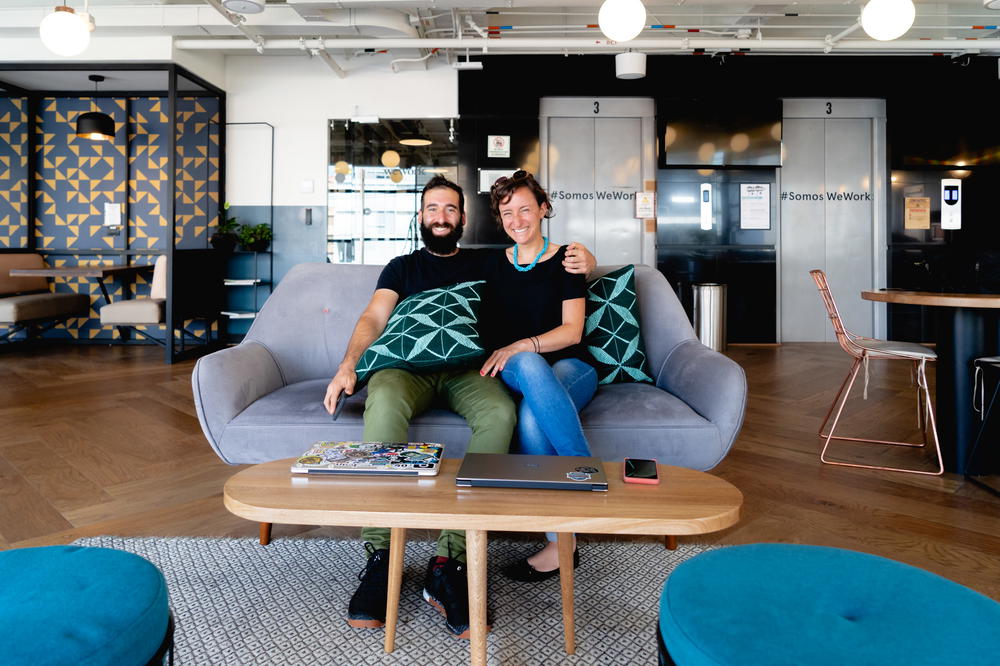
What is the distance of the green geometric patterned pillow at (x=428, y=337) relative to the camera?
2072 millimetres

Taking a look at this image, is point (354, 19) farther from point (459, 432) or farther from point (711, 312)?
point (459, 432)

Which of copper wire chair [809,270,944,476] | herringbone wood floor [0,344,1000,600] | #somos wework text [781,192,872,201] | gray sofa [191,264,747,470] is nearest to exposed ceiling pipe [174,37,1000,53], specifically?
#somos wework text [781,192,872,201]

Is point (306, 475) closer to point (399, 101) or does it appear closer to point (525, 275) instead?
point (525, 275)

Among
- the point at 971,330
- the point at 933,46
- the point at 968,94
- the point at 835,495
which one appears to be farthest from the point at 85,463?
the point at 968,94

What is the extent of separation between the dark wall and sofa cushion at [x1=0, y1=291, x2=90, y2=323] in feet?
14.1

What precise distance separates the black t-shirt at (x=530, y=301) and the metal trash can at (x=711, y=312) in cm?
488

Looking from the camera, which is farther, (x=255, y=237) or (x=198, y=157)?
(x=198, y=157)

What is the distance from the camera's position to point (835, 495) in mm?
2645

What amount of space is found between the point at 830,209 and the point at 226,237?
6686mm

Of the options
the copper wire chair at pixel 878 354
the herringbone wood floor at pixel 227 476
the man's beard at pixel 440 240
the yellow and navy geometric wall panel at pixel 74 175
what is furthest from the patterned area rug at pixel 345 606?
the yellow and navy geometric wall panel at pixel 74 175

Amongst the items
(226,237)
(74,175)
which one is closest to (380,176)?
(226,237)

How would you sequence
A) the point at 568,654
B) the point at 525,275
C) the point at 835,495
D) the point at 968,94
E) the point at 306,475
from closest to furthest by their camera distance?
the point at 306,475 → the point at 568,654 → the point at 525,275 → the point at 835,495 → the point at 968,94

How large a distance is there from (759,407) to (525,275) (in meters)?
2.53

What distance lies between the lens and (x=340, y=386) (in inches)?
77.7
